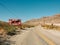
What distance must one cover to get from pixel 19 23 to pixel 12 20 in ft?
10.2

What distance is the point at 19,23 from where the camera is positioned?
63156 mm

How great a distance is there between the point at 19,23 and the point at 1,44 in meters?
50.3

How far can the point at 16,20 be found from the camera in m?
63.2

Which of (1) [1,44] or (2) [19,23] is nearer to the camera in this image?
(1) [1,44]

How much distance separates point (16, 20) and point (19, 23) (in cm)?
147

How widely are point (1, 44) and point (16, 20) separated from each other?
50394 mm

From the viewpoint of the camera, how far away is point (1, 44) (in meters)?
12.9

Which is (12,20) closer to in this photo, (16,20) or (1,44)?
(16,20)

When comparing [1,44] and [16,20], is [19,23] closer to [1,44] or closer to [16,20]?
[16,20]

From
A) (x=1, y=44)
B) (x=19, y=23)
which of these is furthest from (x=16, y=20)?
(x=1, y=44)

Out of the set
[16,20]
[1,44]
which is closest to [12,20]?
[16,20]

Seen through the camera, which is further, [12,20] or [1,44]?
[12,20]

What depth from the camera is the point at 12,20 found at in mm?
64562

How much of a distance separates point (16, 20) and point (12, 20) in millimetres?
2023
